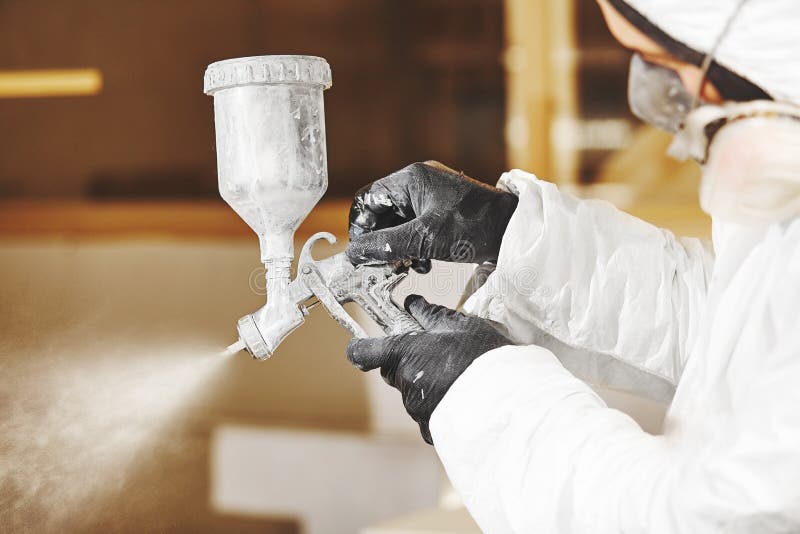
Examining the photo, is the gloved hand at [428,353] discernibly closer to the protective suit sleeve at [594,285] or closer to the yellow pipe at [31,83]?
the protective suit sleeve at [594,285]

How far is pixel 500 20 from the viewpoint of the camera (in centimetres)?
157

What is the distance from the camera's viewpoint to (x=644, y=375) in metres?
0.80

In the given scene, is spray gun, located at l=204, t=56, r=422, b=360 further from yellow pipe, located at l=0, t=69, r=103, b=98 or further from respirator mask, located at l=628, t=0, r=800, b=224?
yellow pipe, located at l=0, t=69, r=103, b=98

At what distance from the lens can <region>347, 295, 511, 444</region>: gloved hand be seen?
0.63 m

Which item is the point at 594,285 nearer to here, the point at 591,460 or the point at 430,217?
the point at 430,217

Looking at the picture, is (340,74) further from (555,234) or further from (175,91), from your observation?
(555,234)

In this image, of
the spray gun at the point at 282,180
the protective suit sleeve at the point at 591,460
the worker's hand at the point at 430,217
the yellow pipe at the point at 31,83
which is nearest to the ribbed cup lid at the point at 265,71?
the spray gun at the point at 282,180

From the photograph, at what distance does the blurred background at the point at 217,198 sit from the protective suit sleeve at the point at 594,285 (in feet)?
2.38

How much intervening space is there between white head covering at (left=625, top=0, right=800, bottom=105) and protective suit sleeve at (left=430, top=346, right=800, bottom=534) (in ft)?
0.49

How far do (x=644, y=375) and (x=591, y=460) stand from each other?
11.6 inches

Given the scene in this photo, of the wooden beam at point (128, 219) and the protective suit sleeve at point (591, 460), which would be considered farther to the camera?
the wooden beam at point (128, 219)

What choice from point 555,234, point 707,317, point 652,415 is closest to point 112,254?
point 652,415

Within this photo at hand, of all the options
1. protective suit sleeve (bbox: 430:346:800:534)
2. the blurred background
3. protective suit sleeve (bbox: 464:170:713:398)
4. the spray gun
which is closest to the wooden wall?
the blurred background

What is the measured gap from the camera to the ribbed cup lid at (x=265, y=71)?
2.20ft
